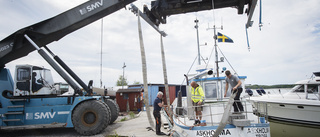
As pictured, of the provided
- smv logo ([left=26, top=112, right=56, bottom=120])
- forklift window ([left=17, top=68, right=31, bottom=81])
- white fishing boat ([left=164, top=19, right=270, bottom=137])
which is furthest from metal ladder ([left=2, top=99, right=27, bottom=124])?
white fishing boat ([left=164, top=19, right=270, bottom=137])

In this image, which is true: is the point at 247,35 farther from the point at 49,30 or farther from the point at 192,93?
the point at 49,30

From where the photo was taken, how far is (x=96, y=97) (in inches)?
313

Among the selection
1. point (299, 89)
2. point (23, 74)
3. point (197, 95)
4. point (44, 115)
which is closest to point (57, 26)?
point (23, 74)

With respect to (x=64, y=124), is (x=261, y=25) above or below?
above

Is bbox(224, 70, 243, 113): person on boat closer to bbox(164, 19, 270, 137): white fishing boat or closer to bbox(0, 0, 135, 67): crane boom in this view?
bbox(164, 19, 270, 137): white fishing boat

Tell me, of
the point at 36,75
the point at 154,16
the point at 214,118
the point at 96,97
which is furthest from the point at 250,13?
the point at 36,75

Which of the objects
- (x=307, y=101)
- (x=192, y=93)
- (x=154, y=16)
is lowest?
(x=307, y=101)

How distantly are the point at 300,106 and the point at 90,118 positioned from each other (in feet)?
30.7

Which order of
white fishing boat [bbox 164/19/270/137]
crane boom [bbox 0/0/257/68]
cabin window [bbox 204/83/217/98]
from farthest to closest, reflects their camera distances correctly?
crane boom [bbox 0/0/257/68] < cabin window [bbox 204/83/217/98] < white fishing boat [bbox 164/19/270/137]

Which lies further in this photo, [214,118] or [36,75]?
[36,75]

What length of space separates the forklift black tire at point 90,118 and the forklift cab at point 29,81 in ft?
7.99

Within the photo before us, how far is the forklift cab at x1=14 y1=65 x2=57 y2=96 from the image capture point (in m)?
8.33

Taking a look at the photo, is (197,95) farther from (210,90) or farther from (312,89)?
(312,89)

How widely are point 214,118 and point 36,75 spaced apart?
8167 millimetres
